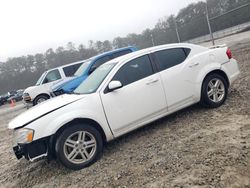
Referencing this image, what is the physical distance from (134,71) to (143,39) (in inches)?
1226

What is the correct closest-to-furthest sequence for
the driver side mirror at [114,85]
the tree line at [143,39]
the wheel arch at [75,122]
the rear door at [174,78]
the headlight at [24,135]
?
the headlight at [24,135] → the wheel arch at [75,122] → the driver side mirror at [114,85] → the rear door at [174,78] → the tree line at [143,39]

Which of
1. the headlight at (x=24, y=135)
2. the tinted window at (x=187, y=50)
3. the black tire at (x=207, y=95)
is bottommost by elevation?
the black tire at (x=207, y=95)

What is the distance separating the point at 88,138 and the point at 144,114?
44.6 inches

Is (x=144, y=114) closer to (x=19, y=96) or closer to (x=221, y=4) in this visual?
(x=19, y=96)

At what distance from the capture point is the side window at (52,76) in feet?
49.1

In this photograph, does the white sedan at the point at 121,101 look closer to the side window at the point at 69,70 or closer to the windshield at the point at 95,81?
the windshield at the point at 95,81

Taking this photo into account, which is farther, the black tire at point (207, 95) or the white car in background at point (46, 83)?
the white car in background at point (46, 83)

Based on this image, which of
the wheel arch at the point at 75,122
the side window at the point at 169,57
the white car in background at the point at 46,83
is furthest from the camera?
the white car in background at the point at 46,83

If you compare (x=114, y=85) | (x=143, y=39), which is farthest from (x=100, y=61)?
(x=143, y=39)

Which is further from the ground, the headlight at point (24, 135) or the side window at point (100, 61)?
the side window at point (100, 61)

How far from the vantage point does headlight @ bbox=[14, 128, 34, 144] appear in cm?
435

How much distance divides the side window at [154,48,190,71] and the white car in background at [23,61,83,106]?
31.7ft

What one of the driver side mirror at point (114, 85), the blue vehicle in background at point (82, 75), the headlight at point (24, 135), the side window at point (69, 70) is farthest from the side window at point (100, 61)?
the headlight at point (24, 135)

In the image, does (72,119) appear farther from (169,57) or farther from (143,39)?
(143,39)
